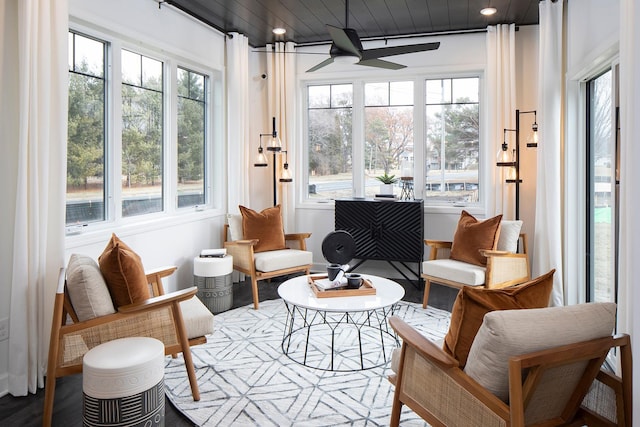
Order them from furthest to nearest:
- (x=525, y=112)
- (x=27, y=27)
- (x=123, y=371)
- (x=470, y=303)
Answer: (x=525, y=112)
(x=27, y=27)
(x=123, y=371)
(x=470, y=303)

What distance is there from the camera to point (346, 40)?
3184 mm

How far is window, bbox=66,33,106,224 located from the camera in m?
3.65

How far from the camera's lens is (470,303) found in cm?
186

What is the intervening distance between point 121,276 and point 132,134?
6.88 feet

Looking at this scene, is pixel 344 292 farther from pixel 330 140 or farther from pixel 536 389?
pixel 330 140

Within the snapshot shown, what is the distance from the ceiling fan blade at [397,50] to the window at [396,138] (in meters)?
2.20

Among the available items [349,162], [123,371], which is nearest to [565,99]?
[349,162]

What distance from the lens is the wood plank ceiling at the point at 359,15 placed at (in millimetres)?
4520

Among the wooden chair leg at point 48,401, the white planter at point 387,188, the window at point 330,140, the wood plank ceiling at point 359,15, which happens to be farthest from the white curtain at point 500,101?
the wooden chair leg at point 48,401

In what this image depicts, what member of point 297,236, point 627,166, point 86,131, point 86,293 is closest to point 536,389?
point 627,166

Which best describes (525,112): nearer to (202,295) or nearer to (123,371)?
(202,295)

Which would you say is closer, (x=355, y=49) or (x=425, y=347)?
(x=425, y=347)

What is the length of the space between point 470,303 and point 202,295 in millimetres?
3036

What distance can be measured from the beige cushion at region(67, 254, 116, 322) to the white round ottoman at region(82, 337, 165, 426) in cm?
26
